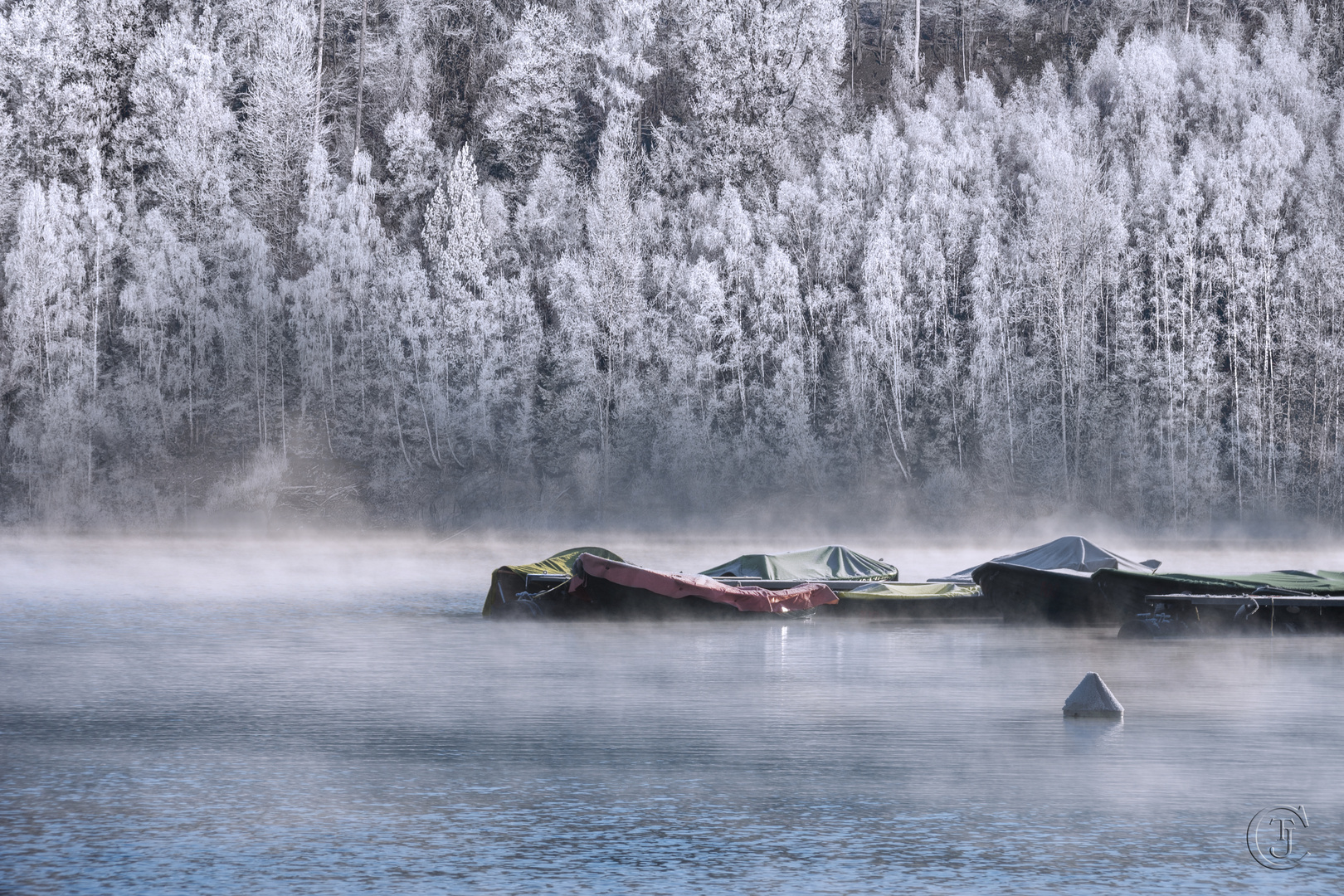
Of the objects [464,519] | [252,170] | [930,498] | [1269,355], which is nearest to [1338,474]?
[1269,355]

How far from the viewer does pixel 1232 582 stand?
3012 centimetres

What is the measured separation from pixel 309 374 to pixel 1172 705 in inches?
2333

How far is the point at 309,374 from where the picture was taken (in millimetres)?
72875

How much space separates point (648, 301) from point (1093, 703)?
59.1 m

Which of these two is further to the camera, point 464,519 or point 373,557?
point 464,519

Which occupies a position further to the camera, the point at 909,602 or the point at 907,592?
the point at 907,592

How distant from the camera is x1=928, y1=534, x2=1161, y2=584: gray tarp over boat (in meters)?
34.1

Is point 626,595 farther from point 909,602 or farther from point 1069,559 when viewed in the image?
point 1069,559

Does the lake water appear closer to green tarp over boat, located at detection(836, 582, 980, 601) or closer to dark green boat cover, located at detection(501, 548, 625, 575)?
green tarp over boat, located at detection(836, 582, 980, 601)

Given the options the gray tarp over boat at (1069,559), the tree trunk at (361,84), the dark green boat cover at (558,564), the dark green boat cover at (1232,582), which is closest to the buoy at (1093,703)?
the dark green boat cover at (1232,582)

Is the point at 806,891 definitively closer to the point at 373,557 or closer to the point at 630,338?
the point at 373,557

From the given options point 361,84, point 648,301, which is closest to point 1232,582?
point 648,301

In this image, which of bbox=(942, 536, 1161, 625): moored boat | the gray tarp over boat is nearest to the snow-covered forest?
the gray tarp over boat

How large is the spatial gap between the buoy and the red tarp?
13801 mm
